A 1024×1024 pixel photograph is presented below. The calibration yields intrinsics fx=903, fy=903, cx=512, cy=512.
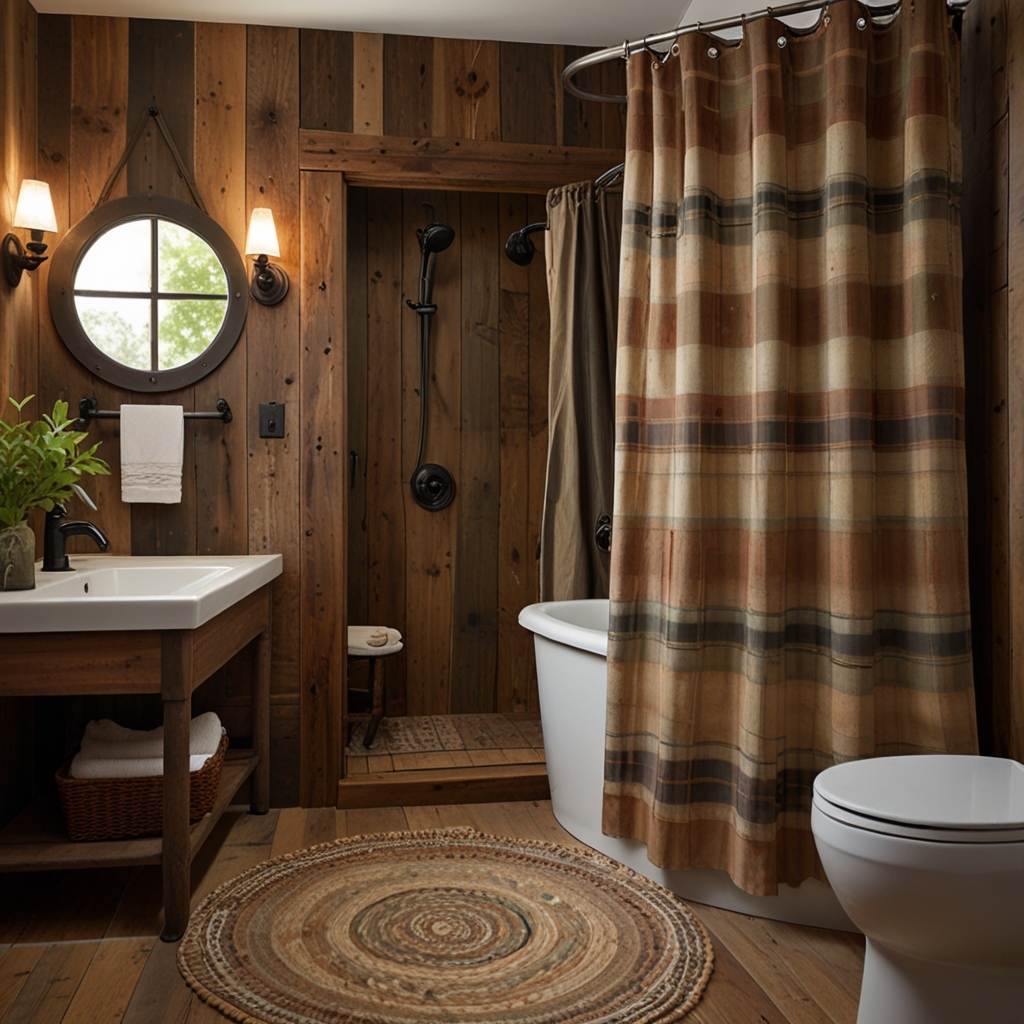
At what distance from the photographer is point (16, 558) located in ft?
6.63

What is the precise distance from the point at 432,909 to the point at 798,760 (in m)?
0.91

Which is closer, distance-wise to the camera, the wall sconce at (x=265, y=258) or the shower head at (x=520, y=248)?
the wall sconce at (x=265, y=258)

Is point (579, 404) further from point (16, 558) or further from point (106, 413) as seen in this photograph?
point (16, 558)

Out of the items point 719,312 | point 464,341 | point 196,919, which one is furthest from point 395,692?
point 719,312

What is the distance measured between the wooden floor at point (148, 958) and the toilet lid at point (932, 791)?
18.6 inches

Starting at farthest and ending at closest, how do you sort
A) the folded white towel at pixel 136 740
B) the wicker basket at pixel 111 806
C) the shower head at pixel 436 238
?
1. the shower head at pixel 436 238
2. the folded white towel at pixel 136 740
3. the wicker basket at pixel 111 806

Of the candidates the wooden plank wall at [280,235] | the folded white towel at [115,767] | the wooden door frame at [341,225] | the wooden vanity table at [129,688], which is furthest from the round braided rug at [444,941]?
the wooden plank wall at [280,235]

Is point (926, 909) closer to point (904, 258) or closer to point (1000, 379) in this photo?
A: point (1000, 379)

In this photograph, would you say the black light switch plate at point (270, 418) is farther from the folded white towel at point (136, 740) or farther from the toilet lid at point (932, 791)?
the toilet lid at point (932, 791)

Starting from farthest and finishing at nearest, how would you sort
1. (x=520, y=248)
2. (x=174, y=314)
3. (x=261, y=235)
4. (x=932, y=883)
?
(x=520, y=248), (x=174, y=314), (x=261, y=235), (x=932, y=883)

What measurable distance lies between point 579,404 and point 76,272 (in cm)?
163

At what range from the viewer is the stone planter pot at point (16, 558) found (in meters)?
2.01

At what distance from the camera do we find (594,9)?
2.88 metres

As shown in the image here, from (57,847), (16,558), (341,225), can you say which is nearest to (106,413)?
(16,558)
